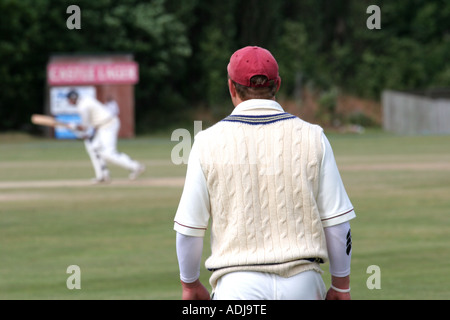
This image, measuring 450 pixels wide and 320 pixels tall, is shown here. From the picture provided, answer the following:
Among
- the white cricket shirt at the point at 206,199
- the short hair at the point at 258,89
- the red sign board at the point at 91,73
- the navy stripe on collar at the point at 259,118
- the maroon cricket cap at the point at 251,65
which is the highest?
the maroon cricket cap at the point at 251,65

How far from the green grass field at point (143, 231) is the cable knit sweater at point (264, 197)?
474 cm

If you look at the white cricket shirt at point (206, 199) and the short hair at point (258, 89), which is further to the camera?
the short hair at point (258, 89)

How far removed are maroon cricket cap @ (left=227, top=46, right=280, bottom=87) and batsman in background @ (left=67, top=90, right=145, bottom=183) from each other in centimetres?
1816

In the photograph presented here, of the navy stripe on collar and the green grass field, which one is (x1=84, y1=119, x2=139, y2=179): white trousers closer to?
the green grass field

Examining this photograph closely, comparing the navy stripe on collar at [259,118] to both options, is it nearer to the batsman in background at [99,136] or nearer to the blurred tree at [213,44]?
the batsman in background at [99,136]

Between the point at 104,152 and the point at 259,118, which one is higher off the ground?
the point at 259,118

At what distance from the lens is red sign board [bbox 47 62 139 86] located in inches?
1886

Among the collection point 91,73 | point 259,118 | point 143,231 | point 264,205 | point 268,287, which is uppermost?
point 259,118

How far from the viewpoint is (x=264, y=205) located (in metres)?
3.93

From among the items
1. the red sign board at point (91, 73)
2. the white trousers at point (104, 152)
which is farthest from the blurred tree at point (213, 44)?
the white trousers at point (104, 152)

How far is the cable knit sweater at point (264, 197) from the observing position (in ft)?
12.9

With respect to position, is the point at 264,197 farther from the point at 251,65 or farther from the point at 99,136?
the point at 99,136

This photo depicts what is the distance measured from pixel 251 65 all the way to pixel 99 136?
1860cm

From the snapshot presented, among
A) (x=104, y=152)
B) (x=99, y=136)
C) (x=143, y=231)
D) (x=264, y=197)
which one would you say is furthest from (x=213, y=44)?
(x=264, y=197)
